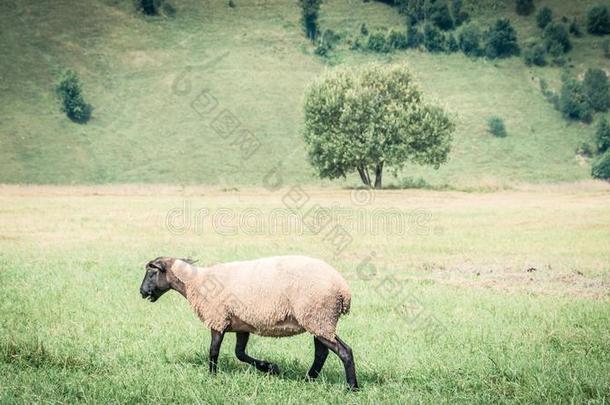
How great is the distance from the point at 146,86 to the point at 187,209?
77.5m

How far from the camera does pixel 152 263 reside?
910cm

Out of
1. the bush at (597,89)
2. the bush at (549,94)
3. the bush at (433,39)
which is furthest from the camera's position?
the bush at (433,39)

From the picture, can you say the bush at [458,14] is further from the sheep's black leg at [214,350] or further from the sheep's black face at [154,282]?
the sheep's black leg at [214,350]

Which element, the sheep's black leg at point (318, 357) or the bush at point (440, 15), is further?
the bush at point (440, 15)

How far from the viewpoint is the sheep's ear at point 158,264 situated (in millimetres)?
9109

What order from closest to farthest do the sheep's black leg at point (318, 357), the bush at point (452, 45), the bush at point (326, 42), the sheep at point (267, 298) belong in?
the sheep at point (267, 298) → the sheep's black leg at point (318, 357) → the bush at point (326, 42) → the bush at point (452, 45)

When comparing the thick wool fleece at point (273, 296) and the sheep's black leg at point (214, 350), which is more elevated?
the thick wool fleece at point (273, 296)

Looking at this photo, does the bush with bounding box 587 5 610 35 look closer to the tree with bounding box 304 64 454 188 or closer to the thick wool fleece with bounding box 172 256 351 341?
the tree with bounding box 304 64 454 188

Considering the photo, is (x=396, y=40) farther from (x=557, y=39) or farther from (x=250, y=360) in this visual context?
(x=250, y=360)

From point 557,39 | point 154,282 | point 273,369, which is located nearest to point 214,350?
point 273,369

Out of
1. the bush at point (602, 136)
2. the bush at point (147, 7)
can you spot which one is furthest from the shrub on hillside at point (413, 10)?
the bush at point (602, 136)

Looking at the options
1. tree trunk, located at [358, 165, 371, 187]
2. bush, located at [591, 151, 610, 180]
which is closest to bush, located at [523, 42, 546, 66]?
bush, located at [591, 151, 610, 180]

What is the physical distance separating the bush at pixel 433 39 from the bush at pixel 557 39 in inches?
884

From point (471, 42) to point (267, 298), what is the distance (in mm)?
135701
